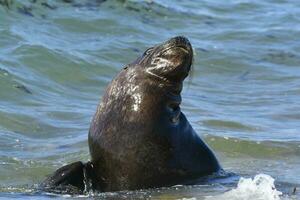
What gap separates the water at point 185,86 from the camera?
7414 millimetres

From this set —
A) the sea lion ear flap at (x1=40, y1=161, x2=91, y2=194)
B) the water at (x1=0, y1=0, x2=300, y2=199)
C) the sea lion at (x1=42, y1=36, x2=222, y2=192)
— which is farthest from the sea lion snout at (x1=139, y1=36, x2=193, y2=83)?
the sea lion ear flap at (x1=40, y1=161, x2=91, y2=194)

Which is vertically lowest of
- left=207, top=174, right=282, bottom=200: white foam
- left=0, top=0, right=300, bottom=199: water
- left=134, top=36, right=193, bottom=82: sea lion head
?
left=0, top=0, right=300, bottom=199: water

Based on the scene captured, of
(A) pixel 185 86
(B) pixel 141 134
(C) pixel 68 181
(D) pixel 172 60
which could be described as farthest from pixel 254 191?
(A) pixel 185 86

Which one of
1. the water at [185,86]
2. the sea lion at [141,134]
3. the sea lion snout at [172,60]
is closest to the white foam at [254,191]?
the water at [185,86]

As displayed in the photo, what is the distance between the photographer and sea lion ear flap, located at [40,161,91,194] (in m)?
5.95

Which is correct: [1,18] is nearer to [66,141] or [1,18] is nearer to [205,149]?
[66,141]

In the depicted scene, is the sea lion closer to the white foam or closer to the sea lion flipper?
the sea lion flipper

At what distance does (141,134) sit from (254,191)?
0.83m

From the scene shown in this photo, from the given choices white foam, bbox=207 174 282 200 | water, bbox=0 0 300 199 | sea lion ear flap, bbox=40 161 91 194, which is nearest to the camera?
white foam, bbox=207 174 282 200

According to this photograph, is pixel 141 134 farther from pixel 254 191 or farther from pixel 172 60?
pixel 254 191

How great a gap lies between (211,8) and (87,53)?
5883mm

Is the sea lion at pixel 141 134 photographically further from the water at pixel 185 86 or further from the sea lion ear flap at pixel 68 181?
the water at pixel 185 86

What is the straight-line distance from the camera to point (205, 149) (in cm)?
642

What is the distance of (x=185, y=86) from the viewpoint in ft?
37.5
